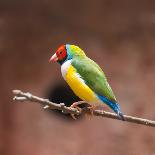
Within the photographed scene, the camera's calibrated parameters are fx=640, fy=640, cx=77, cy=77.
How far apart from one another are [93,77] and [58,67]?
214 cm

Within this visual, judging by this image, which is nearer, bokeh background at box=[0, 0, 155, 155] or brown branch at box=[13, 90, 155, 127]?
brown branch at box=[13, 90, 155, 127]

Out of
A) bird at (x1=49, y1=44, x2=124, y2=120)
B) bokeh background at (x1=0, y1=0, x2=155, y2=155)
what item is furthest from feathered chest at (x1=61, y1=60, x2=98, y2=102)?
bokeh background at (x1=0, y1=0, x2=155, y2=155)

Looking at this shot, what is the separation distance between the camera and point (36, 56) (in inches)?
131

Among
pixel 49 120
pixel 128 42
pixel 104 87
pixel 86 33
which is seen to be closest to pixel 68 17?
pixel 86 33

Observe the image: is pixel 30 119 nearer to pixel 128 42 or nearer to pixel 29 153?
pixel 29 153

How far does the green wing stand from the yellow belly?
0.01 m

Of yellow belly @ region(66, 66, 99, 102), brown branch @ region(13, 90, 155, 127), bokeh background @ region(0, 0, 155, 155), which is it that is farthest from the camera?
bokeh background @ region(0, 0, 155, 155)

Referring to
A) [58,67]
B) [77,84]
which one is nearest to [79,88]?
[77,84]

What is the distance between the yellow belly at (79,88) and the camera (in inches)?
42.3

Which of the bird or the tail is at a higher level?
the bird

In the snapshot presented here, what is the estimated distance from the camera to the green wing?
1106mm

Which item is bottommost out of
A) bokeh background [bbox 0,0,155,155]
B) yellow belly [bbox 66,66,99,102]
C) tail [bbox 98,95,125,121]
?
tail [bbox 98,95,125,121]

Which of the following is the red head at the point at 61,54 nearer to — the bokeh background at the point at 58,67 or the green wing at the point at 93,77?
the green wing at the point at 93,77

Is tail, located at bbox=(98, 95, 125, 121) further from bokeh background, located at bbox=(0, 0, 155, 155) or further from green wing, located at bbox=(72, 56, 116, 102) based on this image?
bokeh background, located at bbox=(0, 0, 155, 155)
